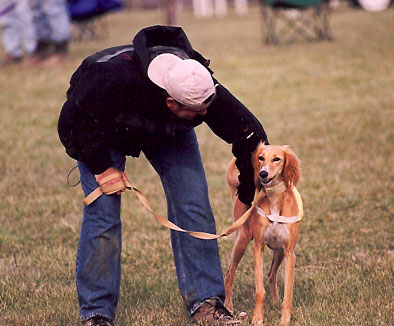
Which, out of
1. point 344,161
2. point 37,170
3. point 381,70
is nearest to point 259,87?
point 381,70

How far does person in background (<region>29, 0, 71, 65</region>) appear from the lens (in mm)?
12281

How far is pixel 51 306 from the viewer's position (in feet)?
13.8

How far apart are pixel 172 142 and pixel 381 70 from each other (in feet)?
28.7

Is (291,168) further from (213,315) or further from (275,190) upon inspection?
(213,315)

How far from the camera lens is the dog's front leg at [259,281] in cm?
372

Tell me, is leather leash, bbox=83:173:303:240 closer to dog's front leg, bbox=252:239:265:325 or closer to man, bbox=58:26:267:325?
man, bbox=58:26:267:325

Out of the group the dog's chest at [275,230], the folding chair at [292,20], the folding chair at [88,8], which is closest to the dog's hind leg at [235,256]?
the dog's chest at [275,230]

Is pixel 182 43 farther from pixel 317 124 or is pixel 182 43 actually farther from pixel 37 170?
pixel 317 124

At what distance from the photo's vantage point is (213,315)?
380 cm

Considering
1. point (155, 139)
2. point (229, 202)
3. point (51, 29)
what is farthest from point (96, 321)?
point (51, 29)

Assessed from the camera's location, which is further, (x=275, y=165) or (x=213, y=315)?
(x=213, y=315)

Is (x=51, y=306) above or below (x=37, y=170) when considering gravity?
above

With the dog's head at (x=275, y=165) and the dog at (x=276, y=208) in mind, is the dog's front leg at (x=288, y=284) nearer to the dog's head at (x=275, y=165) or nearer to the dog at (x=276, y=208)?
the dog at (x=276, y=208)

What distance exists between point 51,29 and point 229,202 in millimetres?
7110
